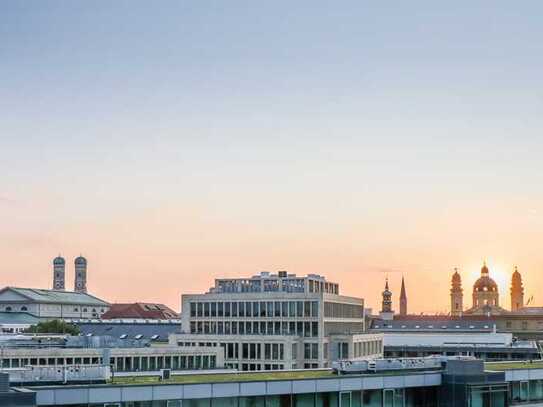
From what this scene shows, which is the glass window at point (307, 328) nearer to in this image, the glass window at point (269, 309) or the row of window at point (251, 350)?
the row of window at point (251, 350)

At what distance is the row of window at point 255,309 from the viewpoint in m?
141

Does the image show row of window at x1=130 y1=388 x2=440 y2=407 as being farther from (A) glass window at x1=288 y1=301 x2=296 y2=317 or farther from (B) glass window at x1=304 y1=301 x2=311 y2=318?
(A) glass window at x1=288 y1=301 x2=296 y2=317

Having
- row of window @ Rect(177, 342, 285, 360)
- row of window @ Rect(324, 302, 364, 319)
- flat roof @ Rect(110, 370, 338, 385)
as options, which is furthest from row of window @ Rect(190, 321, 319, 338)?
flat roof @ Rect(110, 370, 338, 385)

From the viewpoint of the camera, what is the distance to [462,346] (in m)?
179

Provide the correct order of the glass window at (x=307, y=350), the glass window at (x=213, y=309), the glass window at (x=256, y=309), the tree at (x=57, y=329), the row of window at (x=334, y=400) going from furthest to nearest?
1. the tree at (x=57, y=329)
2. the glass window at (x=213, y=309)
3. the glass window at (x=256, y=309)
4. the glass window at (x=307, y=350)
5. the row of window at (x=334, y=400)

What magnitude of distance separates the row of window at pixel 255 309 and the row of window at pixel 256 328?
3.42 ft

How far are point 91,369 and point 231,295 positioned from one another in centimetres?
9974

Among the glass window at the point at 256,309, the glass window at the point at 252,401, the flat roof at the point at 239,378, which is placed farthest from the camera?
the glass window at the point at 256,309

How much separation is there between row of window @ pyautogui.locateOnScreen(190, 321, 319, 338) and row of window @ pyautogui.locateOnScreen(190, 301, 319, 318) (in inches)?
41.0

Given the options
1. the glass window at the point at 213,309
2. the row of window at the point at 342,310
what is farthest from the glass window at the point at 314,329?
the glass window at the point at 213,309

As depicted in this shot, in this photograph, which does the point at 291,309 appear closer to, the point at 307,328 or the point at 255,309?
the point at 307,328

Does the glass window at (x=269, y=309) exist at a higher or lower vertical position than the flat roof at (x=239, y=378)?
higher

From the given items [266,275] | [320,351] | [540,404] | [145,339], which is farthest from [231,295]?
[540,404]

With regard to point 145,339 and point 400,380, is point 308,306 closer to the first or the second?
point 145,339
